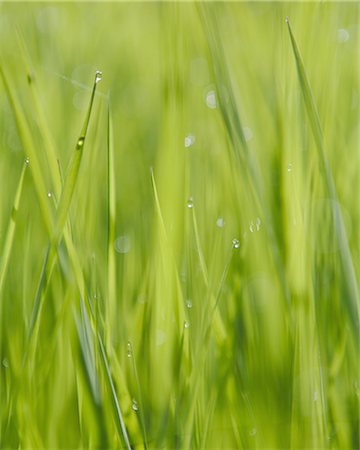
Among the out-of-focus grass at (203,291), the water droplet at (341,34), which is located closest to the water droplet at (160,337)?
the out-of-focus grass at (203,291)

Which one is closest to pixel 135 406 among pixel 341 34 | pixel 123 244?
pixel 123 244

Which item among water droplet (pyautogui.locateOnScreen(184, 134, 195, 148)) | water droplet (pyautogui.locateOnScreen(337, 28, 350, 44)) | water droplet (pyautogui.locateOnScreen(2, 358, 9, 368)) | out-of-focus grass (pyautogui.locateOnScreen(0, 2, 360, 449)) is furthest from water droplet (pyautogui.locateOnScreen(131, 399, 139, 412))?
water droplet (pyautogui.locateOnScreen(337, 28, 350, 44))

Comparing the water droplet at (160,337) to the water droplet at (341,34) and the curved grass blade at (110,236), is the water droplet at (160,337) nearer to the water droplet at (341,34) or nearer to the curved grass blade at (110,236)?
the curved grass blade at (110,236)

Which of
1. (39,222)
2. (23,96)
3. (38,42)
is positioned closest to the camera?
(39,222)

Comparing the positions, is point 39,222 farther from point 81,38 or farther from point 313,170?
point 81,38

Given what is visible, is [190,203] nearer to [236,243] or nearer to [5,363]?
[236,243]

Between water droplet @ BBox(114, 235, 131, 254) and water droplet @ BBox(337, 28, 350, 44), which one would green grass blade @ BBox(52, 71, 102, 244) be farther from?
water droplet @ BBox(337, 28, 350, 44)

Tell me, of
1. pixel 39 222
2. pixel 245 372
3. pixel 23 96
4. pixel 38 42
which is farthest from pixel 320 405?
pixel 38 42
